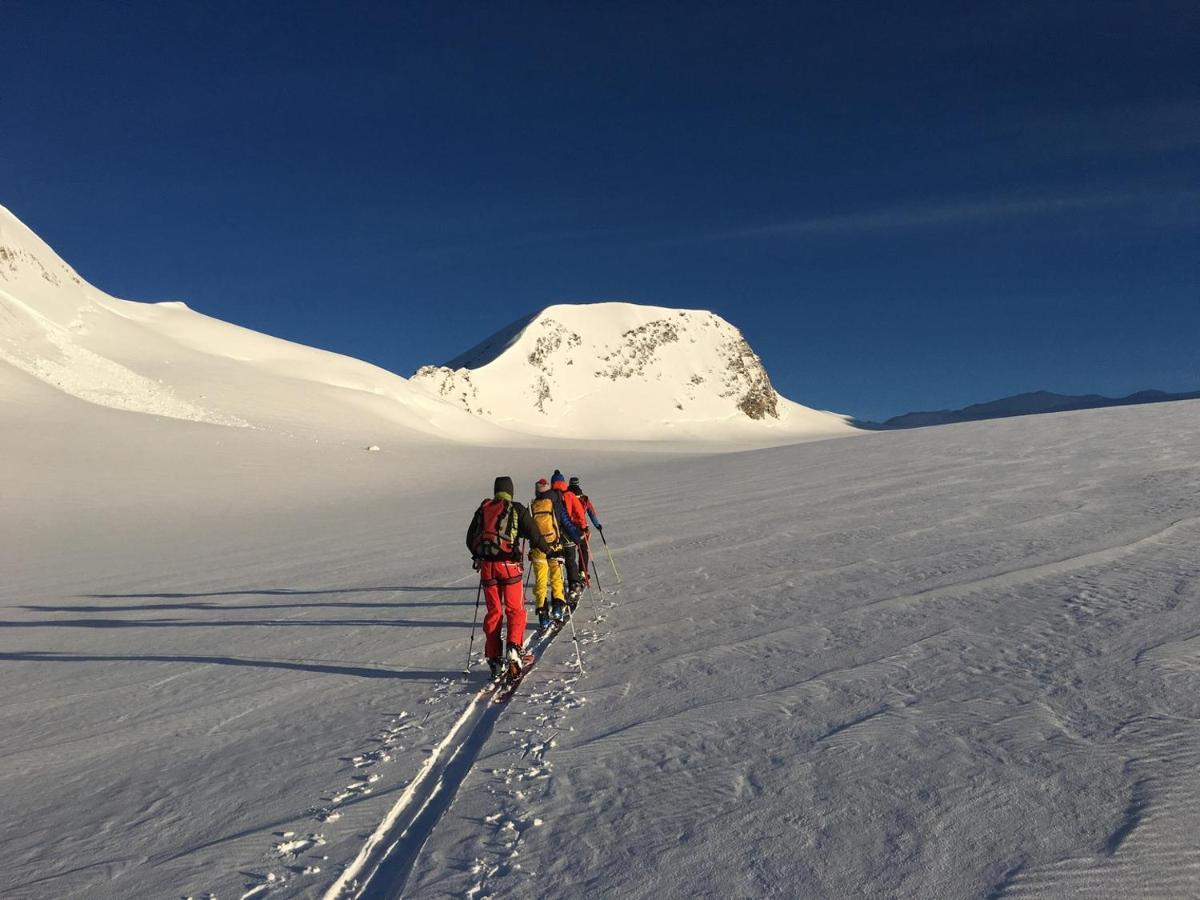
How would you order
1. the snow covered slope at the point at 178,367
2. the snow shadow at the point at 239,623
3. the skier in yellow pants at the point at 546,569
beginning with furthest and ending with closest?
the snow covered slope at the point at 178,367 < the snow shadow at the point at 239,623 < the skier in yellow pants at the point at 546,569

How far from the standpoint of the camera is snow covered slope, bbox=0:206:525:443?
4522 centimetres

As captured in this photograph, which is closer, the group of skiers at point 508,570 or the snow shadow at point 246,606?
the group of skiers at point 508,570

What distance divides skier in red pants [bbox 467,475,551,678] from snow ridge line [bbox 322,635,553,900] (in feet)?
2.44

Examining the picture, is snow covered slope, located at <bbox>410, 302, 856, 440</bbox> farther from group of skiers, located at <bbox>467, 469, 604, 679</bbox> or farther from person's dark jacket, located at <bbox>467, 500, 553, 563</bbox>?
person's dark jacket, located at <bbox>467, 500, 553, 563</bbox>

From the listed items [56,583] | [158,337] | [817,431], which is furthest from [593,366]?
[56,583]

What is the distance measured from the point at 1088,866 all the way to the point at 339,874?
340 cm

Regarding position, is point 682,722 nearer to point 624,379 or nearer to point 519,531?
point 519,531

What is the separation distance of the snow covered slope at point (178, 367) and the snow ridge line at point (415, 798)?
41.6 m

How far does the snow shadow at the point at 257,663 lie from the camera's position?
718 cm

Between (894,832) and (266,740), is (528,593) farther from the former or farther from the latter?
(894,832)

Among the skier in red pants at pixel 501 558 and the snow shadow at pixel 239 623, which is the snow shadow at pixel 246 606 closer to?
the snow shadow at pixel 239 623

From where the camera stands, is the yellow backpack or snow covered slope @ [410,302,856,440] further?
snow covered slope @ [410,302,856,440]

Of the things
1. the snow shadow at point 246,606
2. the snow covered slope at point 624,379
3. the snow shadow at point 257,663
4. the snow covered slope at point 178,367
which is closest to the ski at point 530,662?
the snow shadow at point 257,663

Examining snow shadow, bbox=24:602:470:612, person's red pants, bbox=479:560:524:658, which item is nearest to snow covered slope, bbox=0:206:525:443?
snow shadow, bbox=24:602:470:612
